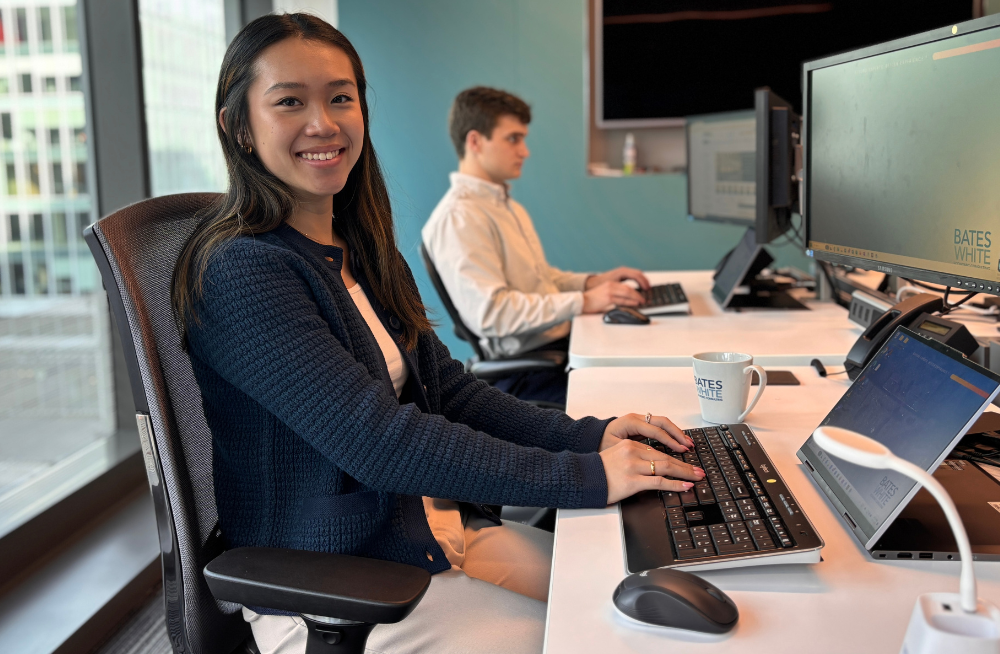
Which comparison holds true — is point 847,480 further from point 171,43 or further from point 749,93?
point 749,93

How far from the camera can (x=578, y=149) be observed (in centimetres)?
401

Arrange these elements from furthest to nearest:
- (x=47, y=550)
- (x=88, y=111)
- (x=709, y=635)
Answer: (x=88, y=111), (x=47, y=550), (x=709, y=635)

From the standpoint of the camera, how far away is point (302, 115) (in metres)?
1.10

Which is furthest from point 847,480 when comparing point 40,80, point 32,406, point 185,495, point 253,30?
point 40,80

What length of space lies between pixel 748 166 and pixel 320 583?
1.99 metres

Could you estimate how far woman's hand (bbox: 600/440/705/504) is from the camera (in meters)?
0.90

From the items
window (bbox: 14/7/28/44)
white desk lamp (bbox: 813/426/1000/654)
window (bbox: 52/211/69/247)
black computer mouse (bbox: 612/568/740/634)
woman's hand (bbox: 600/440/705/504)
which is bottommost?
black computer mouse (bbox: 612/568/740/634)

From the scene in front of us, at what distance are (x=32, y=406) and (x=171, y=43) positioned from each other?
1.40 m

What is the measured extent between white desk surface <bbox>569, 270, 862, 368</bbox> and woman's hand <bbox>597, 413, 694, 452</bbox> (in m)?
0.48

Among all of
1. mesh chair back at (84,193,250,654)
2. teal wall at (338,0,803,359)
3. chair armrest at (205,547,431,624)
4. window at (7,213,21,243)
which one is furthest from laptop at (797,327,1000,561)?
teal wall at (338,0,803,359)

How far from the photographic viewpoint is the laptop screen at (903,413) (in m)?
0.71

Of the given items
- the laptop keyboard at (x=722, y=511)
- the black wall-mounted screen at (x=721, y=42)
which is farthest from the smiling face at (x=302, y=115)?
the black wall-mounted screen at (x=721, y=42)

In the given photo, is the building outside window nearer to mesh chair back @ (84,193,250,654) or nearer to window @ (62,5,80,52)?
window @ (62,5,80,52)

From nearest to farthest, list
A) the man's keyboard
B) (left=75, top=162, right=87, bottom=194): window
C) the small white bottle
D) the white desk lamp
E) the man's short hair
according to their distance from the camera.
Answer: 1. the white desk lamp
2. the man's keyboard
3. (left=75, top=162, right=87, bottom=194): window
4. the man's short hair
5. the small white bottle
